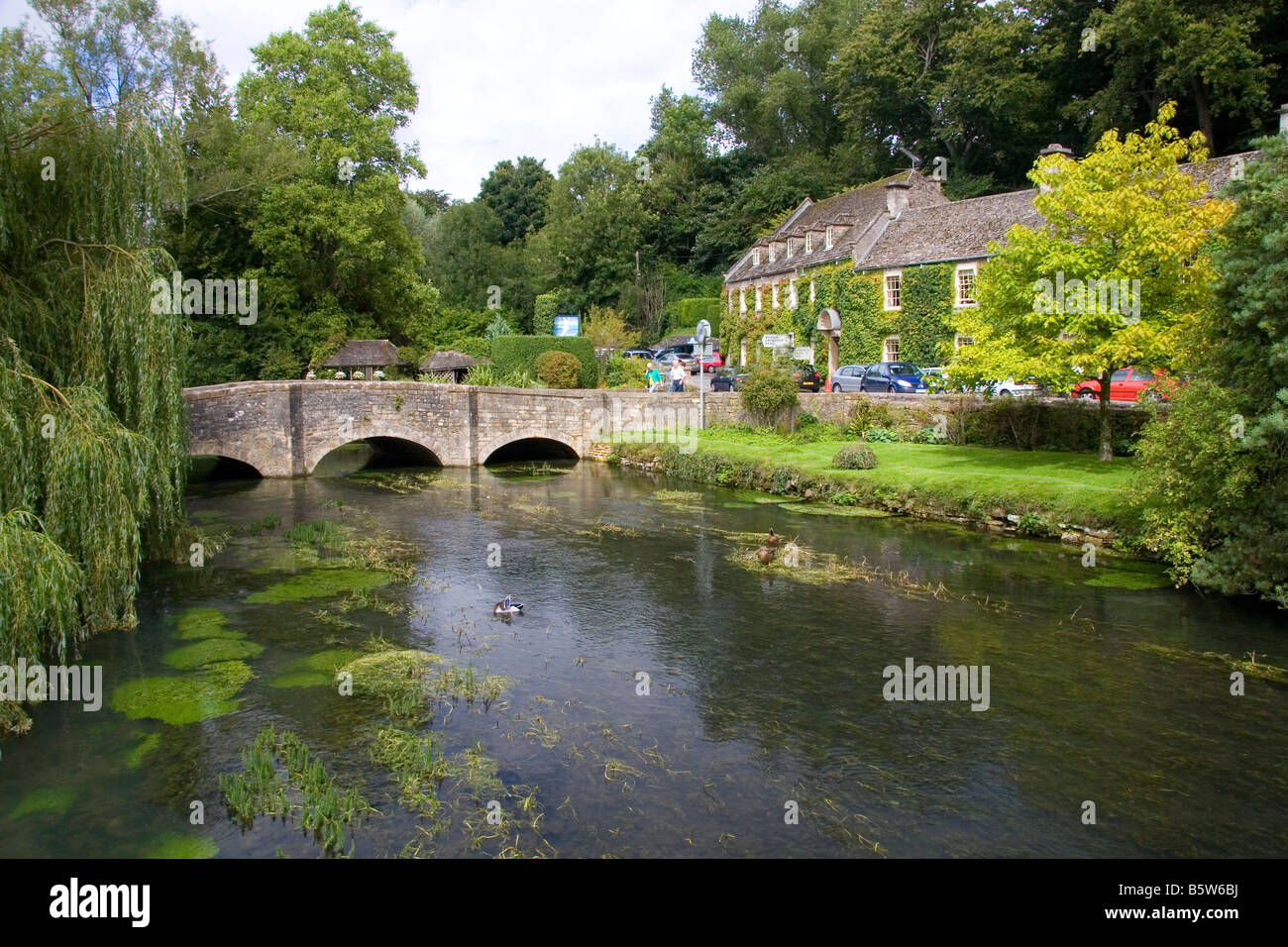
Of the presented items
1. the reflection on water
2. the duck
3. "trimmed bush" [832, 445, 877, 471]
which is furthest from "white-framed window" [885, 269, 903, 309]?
the duck

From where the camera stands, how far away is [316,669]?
13.8 meters

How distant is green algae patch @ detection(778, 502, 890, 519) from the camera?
82.9 feet

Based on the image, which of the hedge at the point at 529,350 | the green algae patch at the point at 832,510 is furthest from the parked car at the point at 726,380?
the green algae patch at the point at 832,510

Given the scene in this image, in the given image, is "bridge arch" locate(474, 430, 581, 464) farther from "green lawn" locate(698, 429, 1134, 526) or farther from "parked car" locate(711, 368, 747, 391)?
"green lawn" locate(698, 429, 1134, 526)

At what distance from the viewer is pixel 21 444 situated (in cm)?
1223

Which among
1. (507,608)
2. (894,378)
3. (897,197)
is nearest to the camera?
(507,608)

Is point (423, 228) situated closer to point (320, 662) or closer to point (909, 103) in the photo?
point (909, 103)

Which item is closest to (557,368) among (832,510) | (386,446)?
(386,446)

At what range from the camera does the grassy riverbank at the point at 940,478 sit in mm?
21531

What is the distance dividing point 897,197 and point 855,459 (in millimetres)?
24509

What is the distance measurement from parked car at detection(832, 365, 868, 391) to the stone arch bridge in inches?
232

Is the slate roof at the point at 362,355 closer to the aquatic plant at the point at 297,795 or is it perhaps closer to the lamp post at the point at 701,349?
the lamp post at the point at 701,349

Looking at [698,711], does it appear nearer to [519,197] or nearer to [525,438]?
[525,438]

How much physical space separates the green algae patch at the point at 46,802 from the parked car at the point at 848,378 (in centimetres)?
3343
